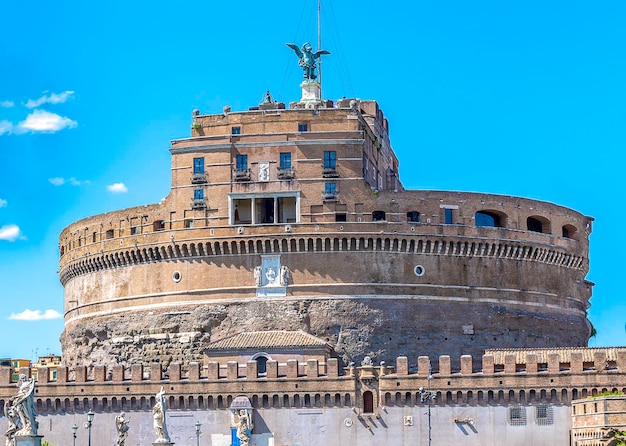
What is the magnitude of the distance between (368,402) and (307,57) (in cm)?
2683

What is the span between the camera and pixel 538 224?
8212 centimetres

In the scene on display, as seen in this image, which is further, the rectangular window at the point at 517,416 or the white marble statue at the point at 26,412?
the rectangular window at the point at 517,416

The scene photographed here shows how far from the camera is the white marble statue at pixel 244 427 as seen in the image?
66188mm

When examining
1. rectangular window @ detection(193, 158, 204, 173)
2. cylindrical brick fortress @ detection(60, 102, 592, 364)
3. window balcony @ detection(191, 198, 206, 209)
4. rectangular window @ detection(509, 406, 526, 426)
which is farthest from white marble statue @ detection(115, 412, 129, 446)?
rectangular window @ detection(509, 406, 526, 426)

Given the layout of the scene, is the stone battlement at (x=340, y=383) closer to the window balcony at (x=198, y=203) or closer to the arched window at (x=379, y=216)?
the arched window at (x=379, y=216)

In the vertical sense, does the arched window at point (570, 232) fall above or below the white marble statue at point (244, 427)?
above

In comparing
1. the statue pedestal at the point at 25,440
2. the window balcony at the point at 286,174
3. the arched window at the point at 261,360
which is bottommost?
the statue pedestal at the point at 25,440

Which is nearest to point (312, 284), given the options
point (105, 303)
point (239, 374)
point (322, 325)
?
point (322, 325)

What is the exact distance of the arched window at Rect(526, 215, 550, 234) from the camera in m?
81.2

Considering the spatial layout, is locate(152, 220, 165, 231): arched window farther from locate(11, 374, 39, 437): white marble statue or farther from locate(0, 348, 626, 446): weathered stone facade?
locate(11, 374, 39, 437): white marble statue

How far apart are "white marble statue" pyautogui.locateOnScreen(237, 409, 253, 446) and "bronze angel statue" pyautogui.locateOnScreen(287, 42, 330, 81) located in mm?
26656

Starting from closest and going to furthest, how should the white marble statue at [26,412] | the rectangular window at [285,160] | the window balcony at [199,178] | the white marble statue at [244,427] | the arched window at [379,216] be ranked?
the white marble statue at [26,412], the white marble statue at [244,427], the arched window at [379,216], the rectangular window at [285,160], the window balcony at [199,178]

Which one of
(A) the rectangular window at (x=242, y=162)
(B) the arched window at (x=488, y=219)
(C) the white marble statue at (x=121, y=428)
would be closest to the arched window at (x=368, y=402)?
(C) the white marble statue at (x=121, y=428)

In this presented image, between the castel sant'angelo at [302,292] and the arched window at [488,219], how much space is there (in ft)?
0.40
